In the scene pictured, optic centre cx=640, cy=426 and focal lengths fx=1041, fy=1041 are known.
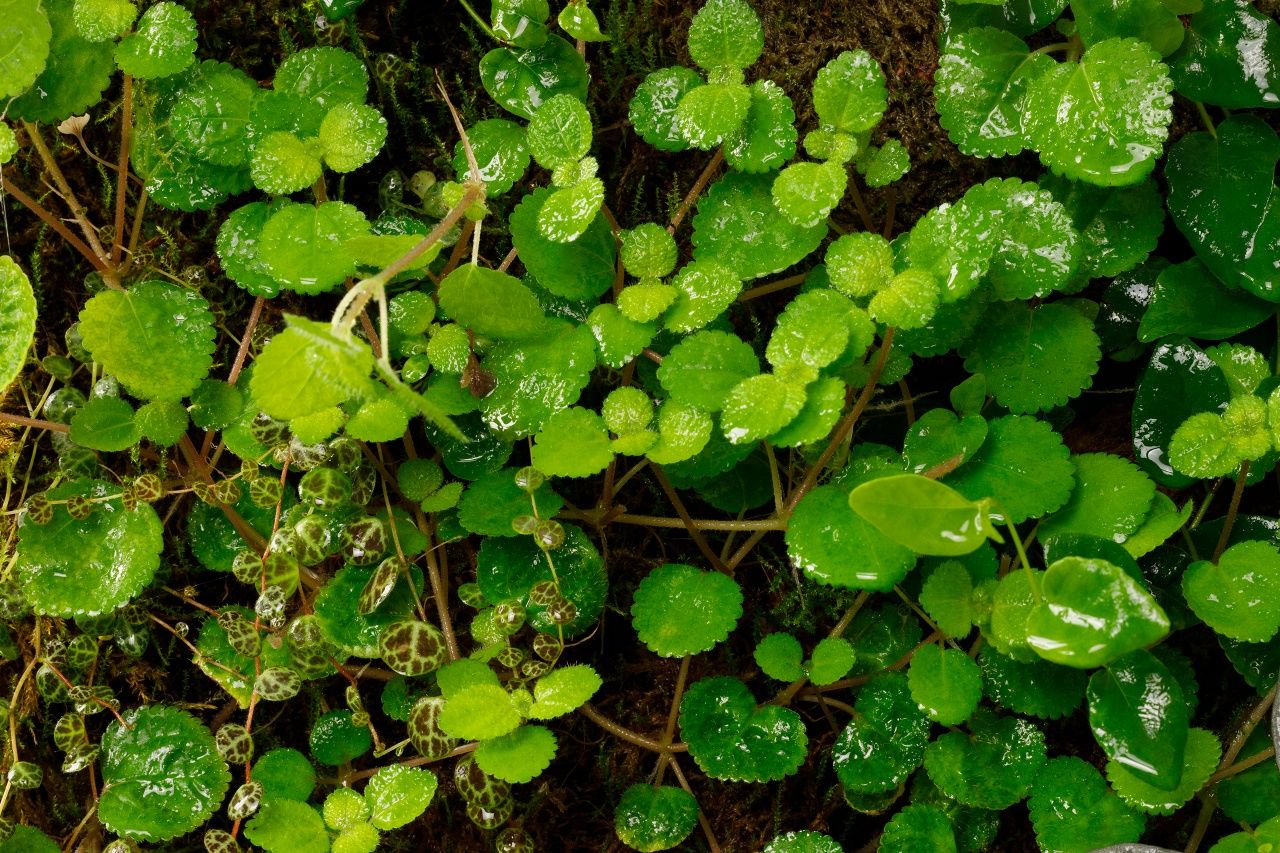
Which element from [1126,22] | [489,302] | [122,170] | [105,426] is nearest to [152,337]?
[105,426]

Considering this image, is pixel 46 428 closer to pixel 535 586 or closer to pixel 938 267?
pixel 535 586

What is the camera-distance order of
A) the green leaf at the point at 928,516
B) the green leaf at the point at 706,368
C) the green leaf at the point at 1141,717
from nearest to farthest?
1. the green leaf at the point at 928,516
2. the green leaf at the point at 1141,717
3. the green leaf at the point at 706,368

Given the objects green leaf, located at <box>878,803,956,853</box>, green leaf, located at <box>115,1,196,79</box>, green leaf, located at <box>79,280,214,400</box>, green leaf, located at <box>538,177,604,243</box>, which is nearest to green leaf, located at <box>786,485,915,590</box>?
green leaf, located at <box>878,803,956,853</box>

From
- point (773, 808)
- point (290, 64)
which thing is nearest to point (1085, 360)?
point (773, 808)

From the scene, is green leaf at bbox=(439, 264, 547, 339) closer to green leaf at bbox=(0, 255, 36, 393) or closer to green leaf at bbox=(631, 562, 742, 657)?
green leaf at bbox=(631, 562, 742, 657)

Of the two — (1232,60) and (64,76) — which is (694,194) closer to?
(1232,60)

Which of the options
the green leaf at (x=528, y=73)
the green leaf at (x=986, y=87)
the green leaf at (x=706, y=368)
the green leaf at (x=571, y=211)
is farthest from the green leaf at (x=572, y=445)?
the green leaf at (x=986, y=87)

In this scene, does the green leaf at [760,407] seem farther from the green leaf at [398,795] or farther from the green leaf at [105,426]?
the green leaf at [105,426]

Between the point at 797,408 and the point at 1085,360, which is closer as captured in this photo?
the point at 797,408
